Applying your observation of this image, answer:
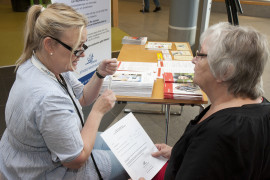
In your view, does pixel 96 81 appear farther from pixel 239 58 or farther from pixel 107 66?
pixel 239 58

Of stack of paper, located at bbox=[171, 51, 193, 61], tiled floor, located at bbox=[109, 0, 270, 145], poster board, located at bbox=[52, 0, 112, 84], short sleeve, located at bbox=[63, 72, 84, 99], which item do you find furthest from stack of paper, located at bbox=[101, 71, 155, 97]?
tiled floor, located at bbox=[109, 0, 270, 145]

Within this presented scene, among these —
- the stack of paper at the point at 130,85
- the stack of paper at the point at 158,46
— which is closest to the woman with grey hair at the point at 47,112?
the stack of paper at the point at 130,85

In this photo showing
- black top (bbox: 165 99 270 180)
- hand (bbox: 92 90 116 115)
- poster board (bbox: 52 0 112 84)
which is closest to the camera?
black top (bbox: 165 99 270 180)

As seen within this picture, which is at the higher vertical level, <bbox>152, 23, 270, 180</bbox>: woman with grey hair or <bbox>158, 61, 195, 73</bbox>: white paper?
<bbox>152, 23, 270, 180</bbox>: woman with grey hair

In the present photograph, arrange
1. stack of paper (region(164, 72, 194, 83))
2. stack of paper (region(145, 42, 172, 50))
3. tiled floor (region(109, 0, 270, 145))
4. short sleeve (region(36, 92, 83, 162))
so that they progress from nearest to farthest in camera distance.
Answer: short sleeve (region(36, 92, 83, 162)) < stack of paper (region(164, 72, 194, 83)) < stack of paper (region(145, 42, 172, 50)) < tiled floor (region(109, 0, 270, 145))

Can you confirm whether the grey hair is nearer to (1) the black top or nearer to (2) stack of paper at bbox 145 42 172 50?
(1) the black top

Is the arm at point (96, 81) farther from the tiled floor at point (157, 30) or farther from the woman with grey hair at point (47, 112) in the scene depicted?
the tiled floor at point (157, 30)

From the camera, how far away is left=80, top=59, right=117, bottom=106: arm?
5.42 ft

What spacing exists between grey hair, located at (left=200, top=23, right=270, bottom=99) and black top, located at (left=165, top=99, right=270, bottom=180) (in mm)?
112

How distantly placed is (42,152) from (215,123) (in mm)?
783

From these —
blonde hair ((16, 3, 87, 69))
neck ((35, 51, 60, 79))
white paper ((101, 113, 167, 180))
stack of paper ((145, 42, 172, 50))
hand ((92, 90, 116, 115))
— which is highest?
blonde hair ((16, 3, 87, 69))

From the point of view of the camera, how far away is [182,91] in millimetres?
1713

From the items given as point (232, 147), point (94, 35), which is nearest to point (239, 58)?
point (232, 147)

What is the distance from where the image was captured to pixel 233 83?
1.08m
